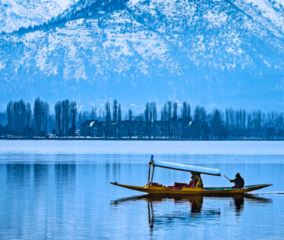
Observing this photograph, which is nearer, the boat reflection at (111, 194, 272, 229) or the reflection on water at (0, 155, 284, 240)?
the reflection on water at (0, 155, 284, 240)

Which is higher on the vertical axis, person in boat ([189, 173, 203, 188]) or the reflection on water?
person in boat ([189, 173, 203, 188])

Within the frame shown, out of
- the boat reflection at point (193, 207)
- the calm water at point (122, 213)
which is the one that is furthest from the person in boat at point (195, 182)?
the calm water at point (122, 213)

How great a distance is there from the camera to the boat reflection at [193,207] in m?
34.9

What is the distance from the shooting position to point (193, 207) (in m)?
40.0

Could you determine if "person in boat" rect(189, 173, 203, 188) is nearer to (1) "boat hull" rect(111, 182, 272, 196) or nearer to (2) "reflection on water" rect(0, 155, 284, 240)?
(1) "boat hull" rect(111, 182, 272, 196)

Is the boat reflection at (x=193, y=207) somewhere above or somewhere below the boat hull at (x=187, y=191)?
below

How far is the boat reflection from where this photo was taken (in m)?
34.9

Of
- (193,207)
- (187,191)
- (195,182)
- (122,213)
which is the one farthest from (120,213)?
(195,182)

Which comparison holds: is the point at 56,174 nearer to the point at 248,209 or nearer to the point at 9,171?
the point at 9,171

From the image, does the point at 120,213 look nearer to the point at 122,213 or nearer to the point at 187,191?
the point at 122,213

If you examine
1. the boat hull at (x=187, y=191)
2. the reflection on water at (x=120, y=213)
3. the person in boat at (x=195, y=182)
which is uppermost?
the person in boat at (x=195, y=182)

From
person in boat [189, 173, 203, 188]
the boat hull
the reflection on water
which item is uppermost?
person in boat [189, 173, 203, 188]

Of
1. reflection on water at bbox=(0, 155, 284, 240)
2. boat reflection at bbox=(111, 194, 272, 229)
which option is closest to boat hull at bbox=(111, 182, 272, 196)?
boat reflection at bbox=(111, 194, 272, 229)

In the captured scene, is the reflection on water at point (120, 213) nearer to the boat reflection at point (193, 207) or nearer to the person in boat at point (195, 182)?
the boat reflection at point (193, 207)
